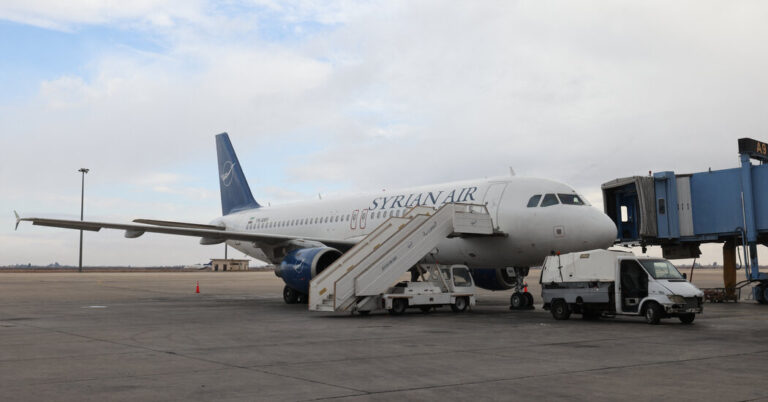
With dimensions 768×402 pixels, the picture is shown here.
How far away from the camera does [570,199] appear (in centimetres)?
1772

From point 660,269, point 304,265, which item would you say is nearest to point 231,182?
point 304,265

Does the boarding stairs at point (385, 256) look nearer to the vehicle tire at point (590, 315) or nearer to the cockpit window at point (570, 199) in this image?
the cockpit window at point (570, 199)

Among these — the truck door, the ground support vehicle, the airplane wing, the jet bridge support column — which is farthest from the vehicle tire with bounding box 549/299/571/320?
the jet bridge support column

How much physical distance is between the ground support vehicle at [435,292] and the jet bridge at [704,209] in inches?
264

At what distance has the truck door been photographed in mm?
14250

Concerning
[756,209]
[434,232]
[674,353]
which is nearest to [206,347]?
[674,353]

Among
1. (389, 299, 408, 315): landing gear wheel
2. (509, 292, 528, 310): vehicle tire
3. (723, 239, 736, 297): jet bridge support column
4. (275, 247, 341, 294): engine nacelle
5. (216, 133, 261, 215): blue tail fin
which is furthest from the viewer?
(216, 133, 261, 215): blue tail fin

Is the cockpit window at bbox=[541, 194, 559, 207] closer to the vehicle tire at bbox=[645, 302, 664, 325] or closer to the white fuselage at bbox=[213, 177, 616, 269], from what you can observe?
the white fuselage at bbox=[213, 177, 616, 269]

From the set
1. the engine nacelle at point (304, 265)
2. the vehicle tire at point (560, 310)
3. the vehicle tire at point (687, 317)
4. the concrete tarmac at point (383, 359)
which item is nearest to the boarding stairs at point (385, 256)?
the concrete tarmac at point (383, 359)

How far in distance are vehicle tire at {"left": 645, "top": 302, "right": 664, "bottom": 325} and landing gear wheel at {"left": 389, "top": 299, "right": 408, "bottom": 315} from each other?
5.85 metres

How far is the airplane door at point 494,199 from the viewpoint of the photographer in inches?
723

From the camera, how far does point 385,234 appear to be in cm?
1847

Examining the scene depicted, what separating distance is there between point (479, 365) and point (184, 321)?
892cm

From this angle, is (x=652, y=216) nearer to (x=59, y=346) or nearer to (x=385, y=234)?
(x=385, y=234)
